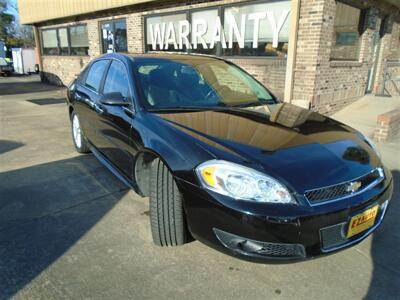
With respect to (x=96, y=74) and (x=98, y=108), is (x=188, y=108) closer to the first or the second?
(x=98, y=108)

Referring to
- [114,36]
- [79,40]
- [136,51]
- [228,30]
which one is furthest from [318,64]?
[79,40]

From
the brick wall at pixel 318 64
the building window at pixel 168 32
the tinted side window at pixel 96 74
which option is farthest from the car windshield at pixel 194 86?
the building window at pixel 168 32

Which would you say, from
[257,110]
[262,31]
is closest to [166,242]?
[257,110]

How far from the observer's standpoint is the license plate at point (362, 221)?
2.26 m

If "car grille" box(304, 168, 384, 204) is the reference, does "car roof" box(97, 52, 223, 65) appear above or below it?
above

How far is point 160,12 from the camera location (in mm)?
10320

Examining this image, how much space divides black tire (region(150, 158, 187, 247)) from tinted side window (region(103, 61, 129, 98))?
103cm

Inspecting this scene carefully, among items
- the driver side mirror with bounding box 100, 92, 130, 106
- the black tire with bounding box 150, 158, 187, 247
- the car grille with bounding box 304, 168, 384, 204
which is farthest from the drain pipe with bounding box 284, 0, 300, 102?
the black tire with bounding box 150, 158, 187, 247

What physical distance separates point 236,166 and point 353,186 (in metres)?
0.84

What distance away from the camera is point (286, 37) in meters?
7.46

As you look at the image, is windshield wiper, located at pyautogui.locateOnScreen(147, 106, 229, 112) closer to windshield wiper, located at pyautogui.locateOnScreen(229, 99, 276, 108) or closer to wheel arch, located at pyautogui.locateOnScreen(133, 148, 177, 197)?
A: windshield wiper, located at pyautogui.locateOnScreen(229, 99, 276, 108)

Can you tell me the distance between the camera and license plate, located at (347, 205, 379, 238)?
7.41 ft

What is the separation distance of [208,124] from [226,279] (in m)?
A: 1.19

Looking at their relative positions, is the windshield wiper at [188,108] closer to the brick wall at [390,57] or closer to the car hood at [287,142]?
the car hood at [287,142]
